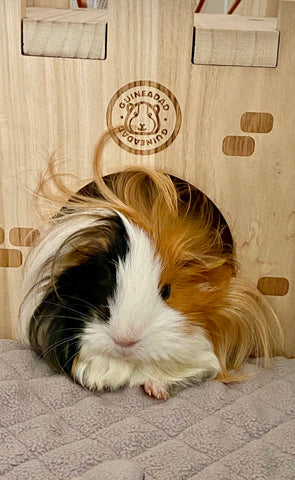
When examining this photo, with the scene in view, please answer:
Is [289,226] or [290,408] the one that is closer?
[290,408]

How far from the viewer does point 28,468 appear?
0.90 m

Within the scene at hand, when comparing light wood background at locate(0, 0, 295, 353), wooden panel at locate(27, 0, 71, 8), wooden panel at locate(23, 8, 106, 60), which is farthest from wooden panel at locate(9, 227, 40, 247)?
wooden panel at locate(27, 0, 71, 8)

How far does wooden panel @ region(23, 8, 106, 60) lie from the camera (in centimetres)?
120

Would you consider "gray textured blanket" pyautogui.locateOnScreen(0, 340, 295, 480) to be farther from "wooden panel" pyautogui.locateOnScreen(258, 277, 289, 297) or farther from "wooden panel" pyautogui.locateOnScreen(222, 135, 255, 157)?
"wooden panel" pyautogui.locateOnScreen(222, 135, 255, 157)

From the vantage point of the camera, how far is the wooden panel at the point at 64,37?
1.20 metres

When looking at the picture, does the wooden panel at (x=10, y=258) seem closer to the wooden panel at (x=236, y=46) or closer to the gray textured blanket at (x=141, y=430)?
the gray textured blanket at (x=141, y=430)

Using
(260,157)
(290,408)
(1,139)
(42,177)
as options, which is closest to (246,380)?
(290,408)

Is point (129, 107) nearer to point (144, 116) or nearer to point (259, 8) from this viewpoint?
point (144, 116)

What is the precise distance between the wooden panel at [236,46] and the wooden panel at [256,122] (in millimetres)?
95

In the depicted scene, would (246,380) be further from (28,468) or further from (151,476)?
(28,468)

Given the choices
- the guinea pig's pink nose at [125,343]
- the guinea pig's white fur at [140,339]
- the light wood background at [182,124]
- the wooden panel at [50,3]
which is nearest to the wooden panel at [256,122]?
the light wood background at [182,124]

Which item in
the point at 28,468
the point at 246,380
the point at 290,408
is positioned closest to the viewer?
the point at 28,468

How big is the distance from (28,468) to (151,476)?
18 cm

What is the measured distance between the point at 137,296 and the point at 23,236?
0.33 m
